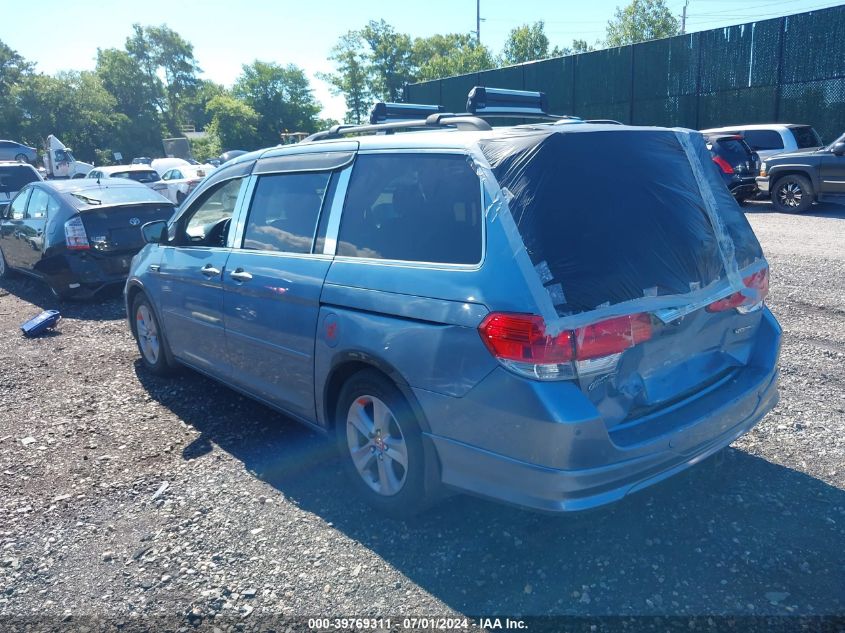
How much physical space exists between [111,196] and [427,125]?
21.9 feet

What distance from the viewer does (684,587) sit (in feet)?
9.32

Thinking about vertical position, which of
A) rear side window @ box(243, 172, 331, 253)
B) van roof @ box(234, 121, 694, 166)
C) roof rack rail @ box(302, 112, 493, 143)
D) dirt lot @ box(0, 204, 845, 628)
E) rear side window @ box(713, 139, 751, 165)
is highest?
roof rack rail @ box(302, 112, 493, 143)

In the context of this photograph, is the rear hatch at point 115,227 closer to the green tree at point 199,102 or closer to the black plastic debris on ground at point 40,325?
the black plastic debris on ground at point 40,325

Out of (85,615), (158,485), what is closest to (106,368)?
(158,485)

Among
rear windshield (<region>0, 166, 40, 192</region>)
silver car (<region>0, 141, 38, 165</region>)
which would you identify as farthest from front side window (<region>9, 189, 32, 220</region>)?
silver car (<region>0, 141, 38, 165</region>)

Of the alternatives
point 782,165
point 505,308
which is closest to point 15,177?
point 505,308

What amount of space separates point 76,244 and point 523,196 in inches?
285

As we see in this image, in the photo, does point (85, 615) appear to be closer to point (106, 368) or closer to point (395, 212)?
point (395, 212)

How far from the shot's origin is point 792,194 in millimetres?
14273

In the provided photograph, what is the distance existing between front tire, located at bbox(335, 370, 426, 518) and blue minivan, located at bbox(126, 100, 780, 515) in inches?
0.4

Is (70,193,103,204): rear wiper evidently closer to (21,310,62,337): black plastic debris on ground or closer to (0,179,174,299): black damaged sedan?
(0,179,174,299): black damaged sedan

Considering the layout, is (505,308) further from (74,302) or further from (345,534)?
(74,302)

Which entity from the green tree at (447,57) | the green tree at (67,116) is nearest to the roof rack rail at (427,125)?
the green tree at (447,57)

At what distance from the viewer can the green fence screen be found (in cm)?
2119
